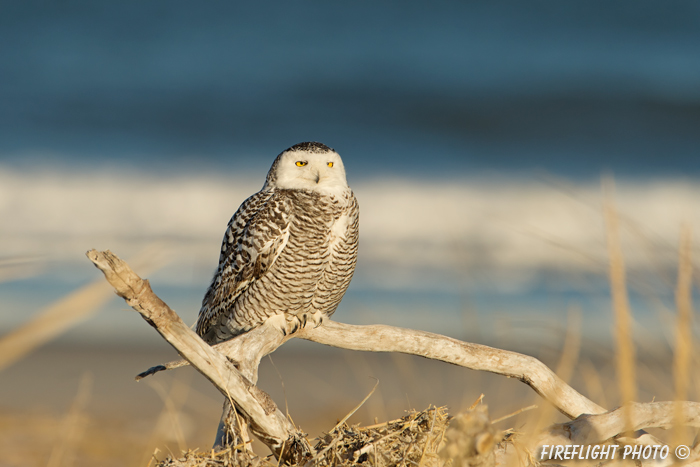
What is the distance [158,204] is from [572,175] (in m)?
7.44

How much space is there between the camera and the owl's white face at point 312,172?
143 inches

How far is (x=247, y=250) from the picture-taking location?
3645mm

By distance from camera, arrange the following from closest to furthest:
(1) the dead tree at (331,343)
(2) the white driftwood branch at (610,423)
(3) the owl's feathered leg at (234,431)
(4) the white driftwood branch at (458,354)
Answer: (1) the dead tree at (331,343)
(2) the white driftwood branch at (610,423)
(3) the owl's feathered leg at (234,431)
(4) the white driftwood branch at (458,354)

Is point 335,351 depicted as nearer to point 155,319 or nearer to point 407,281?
point 407,281

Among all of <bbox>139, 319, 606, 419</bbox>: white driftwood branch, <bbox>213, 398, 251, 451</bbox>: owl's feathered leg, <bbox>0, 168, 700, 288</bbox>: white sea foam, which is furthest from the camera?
<bbox>0, 168, 700, 288</bbox>: white sea foam

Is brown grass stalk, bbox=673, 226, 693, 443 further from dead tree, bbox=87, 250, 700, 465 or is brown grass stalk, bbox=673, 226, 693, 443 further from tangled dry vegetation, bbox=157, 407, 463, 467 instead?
tangled dry vegetation, bbox=157, 407, 463, 467

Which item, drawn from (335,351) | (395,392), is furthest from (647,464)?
(335,351)

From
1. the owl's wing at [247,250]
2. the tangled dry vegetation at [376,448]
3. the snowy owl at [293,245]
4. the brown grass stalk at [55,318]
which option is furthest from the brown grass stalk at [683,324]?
the owl's wing at [247,250]

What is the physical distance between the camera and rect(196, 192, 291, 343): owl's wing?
11.6ft

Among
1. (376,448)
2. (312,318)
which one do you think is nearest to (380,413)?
(312,318)

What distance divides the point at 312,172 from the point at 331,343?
1.02 metres

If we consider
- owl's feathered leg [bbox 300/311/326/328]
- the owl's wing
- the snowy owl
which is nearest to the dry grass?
the owl's wing

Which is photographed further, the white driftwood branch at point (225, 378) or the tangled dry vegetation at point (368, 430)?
the white driftwood branch at point (225, 378)

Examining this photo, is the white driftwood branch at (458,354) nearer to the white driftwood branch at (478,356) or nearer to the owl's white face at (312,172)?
the white driftwood branch at (478,356)
